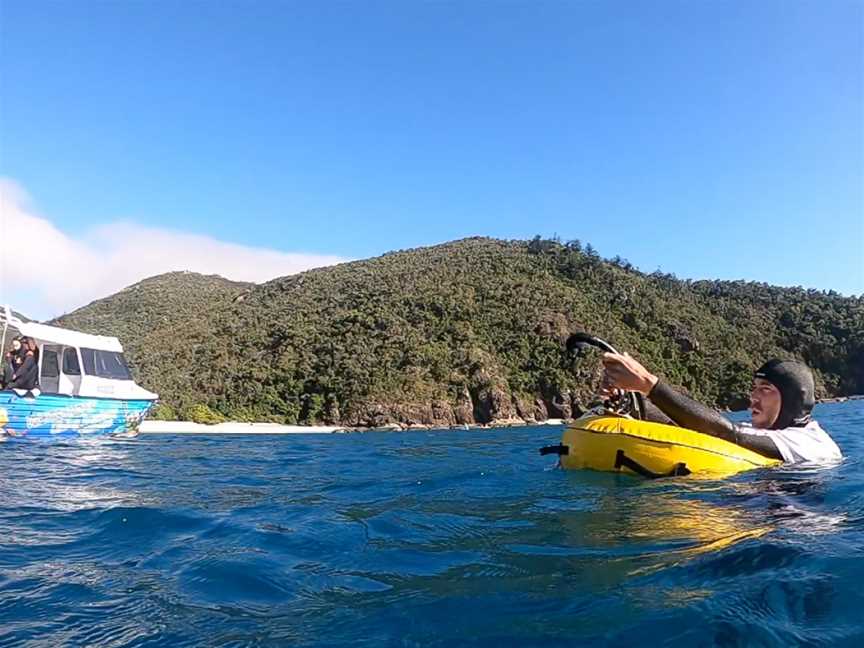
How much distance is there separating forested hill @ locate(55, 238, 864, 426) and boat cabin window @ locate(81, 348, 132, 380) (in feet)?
70.8

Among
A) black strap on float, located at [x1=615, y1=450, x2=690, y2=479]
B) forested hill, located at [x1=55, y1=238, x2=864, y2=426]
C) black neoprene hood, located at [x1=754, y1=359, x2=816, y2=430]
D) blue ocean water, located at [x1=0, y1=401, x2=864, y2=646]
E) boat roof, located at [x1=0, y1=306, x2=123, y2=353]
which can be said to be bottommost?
blue ocean water, located at [x1=0, y1=401, x2=864, y2=646]

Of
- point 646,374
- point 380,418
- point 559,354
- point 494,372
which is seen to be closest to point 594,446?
point 646,374

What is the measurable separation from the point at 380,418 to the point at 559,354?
18.8 m

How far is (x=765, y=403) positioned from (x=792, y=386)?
0.38m

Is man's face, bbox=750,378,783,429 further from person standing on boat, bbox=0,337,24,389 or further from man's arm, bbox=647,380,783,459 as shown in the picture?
person standing on boat, bbox=0,337,24,389

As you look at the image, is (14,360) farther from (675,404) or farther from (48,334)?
(675,404)

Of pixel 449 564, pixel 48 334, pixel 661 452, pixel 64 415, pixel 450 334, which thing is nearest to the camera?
pixel 449 564

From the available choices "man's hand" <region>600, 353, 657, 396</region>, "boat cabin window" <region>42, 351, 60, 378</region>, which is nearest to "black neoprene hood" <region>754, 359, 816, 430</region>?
"man's hand" <region>600, 353, 657, 396</region>

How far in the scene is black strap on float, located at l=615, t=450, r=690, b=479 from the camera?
625 cm

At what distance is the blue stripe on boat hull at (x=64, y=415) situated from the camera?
13.8 m

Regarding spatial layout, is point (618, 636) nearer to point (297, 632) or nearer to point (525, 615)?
point (525, 615)

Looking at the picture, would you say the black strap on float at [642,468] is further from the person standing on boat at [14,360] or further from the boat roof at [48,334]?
the boat roof at [48,334]

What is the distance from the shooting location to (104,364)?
1709cm

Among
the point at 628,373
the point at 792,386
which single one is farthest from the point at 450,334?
the point at 628,373
